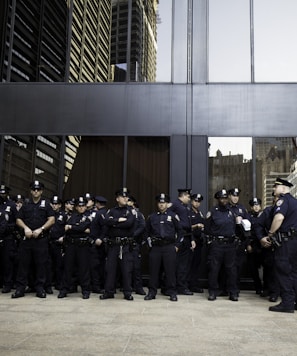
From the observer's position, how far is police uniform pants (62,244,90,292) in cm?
758

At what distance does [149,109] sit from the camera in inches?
407

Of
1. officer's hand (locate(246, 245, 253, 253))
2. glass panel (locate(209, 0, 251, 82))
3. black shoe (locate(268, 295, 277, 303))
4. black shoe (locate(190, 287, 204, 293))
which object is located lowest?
black shoe (locate(190, 287, 204, 293))

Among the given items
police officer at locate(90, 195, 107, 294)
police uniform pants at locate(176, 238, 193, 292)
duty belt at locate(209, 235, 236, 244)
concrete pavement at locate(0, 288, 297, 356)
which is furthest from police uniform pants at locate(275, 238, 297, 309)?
police officer at locate(90, 195, 107, 294)

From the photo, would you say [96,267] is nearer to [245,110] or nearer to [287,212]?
[287,212]


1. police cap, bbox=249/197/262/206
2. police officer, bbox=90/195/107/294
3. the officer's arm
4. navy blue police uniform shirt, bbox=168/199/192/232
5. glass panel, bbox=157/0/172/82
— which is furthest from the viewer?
glass panel, bbox=157/0/172/82

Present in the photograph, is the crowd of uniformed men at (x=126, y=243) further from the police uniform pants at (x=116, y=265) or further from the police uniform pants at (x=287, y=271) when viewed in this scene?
the police uniform pants at (x=287, y=271)

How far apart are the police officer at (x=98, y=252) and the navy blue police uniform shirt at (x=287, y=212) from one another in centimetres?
321

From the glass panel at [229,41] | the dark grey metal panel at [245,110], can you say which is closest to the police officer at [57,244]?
the dark grey metal panel at [245,110]

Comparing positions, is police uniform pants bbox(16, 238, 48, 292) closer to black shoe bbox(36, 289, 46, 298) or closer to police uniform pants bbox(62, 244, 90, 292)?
black shoe bbox(36, 289, 46, 298)

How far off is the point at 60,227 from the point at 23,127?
333 centimetres


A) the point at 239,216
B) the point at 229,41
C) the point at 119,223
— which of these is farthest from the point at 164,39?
the point at 119,223

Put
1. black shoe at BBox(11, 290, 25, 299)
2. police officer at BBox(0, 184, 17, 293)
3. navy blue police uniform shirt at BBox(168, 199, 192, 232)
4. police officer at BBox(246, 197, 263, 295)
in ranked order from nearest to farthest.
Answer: black shoe at BBox(11, 290, 25, 299) → police officer at BBox(0, 184, 17, 293) → navy blue police uniform shirt at BBox(168, 199, 192, 232) → police officer at BBox(246, 197, 263, 295)

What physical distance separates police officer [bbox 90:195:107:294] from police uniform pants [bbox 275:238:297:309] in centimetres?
323

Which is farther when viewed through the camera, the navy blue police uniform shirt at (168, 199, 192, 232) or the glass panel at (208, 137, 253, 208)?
the glass panel at (208, 137, 253, 208)
